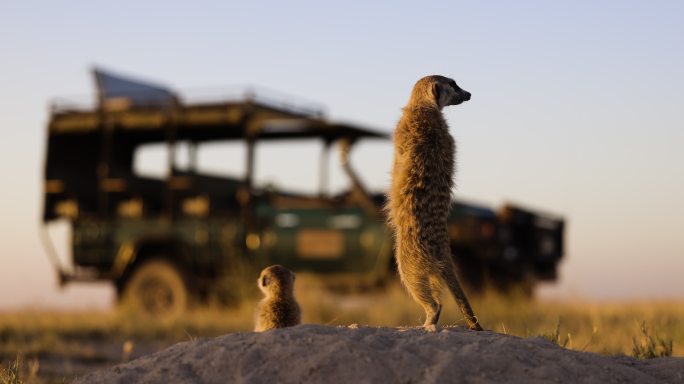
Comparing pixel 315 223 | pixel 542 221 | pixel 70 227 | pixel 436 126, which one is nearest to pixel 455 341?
pixel 436 126

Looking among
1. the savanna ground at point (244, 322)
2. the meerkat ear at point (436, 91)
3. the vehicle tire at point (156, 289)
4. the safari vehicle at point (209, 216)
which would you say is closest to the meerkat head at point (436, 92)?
the meerkat ear at point (436, 91)

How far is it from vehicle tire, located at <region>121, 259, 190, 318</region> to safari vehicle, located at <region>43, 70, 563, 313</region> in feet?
0.06

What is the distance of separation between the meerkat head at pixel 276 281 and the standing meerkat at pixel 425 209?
38.7 inches

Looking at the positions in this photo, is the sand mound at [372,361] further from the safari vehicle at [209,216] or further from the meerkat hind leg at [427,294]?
the safari vehicle at [209,216]

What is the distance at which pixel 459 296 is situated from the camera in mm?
5293

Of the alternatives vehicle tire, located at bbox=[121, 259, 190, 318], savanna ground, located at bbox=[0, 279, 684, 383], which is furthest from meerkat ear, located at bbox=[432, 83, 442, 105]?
vehicle tire, located at bbox=[121, 259, 190, 318]

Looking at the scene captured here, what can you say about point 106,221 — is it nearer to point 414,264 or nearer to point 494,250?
point 494,250

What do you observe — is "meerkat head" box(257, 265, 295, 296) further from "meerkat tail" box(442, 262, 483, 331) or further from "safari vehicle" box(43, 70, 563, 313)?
"safari vehicle" box(43, 70, 563, 313)

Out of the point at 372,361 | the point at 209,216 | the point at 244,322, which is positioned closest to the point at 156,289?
the point at 209,216

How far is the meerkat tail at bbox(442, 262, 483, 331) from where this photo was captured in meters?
5.28

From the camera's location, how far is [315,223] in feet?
45.9

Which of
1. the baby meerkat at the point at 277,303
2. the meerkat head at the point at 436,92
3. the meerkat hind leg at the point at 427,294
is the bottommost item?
the baby meerkat at the point at 277,303

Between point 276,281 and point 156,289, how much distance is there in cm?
967

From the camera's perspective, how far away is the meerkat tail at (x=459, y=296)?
528 centimetres
